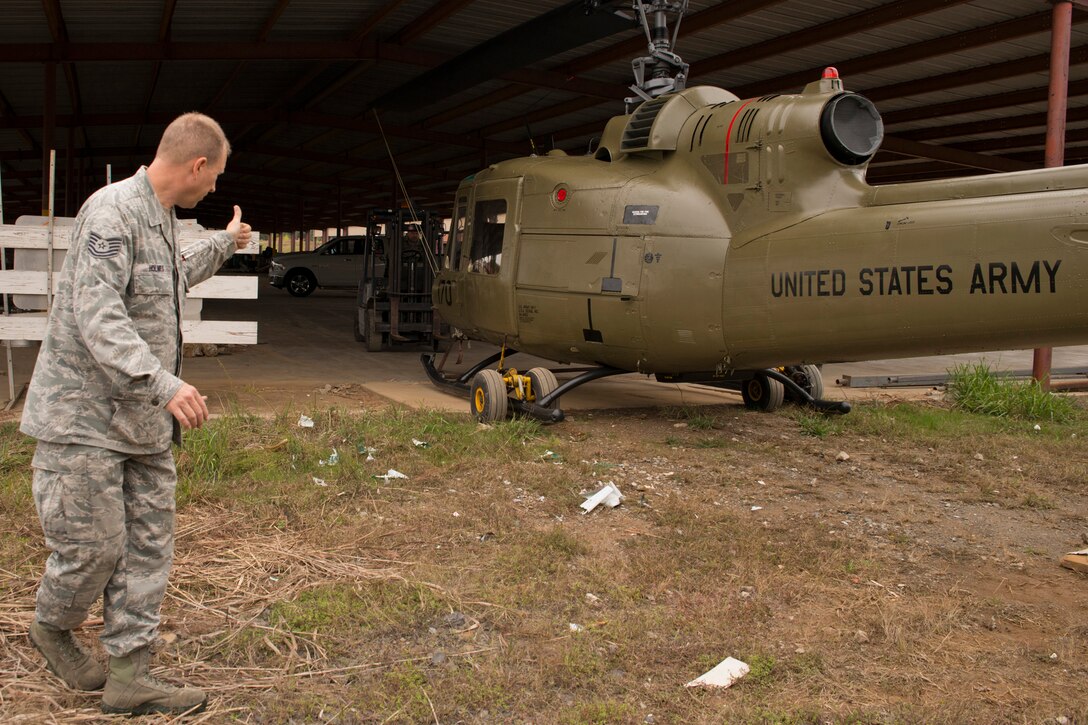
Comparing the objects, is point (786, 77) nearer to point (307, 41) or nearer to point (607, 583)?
point (307, 41)

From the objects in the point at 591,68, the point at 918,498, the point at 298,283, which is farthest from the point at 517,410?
the point at 298,283

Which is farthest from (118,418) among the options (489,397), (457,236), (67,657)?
(457,236)

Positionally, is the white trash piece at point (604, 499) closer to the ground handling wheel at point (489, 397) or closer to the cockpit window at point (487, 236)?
the ground handling wheel at point (489, 397)

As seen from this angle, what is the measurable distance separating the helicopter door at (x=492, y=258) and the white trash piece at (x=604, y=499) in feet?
9.38

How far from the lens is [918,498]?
5.71 metres

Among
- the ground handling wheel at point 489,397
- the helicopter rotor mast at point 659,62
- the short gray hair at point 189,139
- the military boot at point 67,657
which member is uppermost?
the helicopter rotor mast at point 659,62

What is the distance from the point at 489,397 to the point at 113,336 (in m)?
5.01

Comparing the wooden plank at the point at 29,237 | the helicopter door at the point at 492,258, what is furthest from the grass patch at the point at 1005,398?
the wooden plank at the point at 29,237

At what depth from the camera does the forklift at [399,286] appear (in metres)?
12.7

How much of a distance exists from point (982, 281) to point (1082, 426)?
12.2 feet

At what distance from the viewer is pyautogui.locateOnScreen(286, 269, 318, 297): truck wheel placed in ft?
85.3

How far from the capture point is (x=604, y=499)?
5363 millimetres

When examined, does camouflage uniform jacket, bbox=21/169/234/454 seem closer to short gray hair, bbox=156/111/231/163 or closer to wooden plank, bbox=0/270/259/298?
short gray hair, bbox=156/111/231/163

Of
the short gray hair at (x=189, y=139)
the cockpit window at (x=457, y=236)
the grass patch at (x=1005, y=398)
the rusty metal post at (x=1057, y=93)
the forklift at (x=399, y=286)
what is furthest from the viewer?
the forklift at (x=399, y=286)
